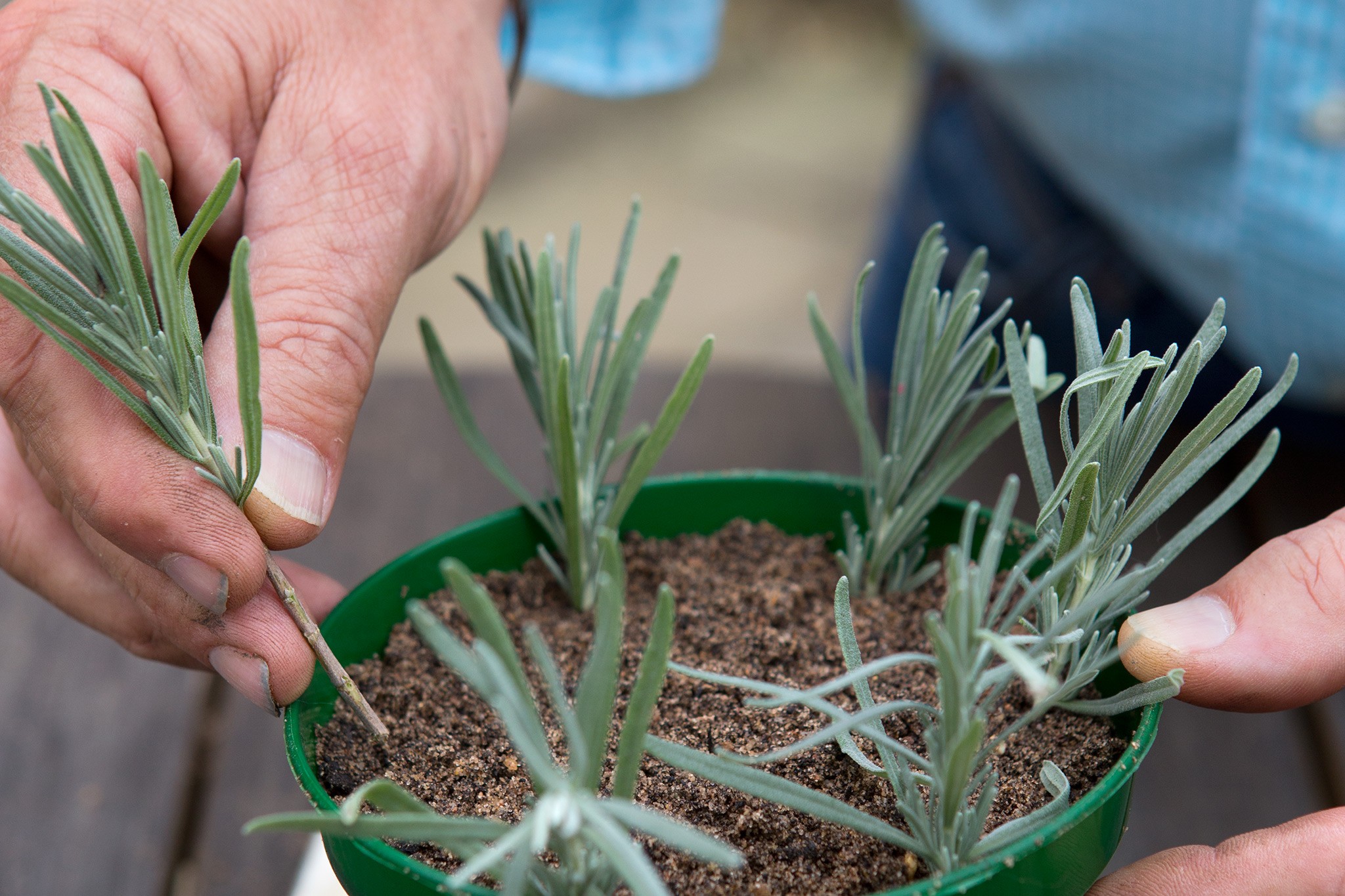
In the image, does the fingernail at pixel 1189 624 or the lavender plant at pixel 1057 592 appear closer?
the lavender plant at pixel 1057 592

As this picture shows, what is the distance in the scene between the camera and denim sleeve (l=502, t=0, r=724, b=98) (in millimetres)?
1254

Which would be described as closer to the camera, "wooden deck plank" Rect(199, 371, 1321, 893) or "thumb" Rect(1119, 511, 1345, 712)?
"thumb" Rect(1119, 511, 1345, 712)

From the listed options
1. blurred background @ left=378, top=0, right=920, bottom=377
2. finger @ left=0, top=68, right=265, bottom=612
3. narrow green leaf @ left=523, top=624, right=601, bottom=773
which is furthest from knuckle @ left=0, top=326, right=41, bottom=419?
blurred background @ left=378, top=0, right=920, bottom=377

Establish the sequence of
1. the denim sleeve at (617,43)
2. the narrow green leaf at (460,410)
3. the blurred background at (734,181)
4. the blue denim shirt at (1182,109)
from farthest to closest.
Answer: the blurred background at (734,181)
the denim sleeve at (617,43)
the blue denim shirt at (1182,109)
the narrow green leaf at (460,410)

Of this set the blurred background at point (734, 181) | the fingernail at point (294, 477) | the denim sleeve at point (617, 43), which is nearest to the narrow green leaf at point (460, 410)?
the fingernail at point (294, 477)

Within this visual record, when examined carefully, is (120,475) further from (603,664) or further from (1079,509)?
(1079,509)

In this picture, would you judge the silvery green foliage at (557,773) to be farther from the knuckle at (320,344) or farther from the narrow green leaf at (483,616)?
the knuckle at (320,344)

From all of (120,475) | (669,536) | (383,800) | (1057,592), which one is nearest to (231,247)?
(120,475)

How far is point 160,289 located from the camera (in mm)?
436

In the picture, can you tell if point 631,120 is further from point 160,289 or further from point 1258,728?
point 160,289

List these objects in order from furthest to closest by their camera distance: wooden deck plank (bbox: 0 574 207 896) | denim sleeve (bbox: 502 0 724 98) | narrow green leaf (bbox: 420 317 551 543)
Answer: denim sleeve (bbox: 502 0 724 98) → wooden deck plank (bbox: 0 574 207 896) → narrow green leaf (bbox: 420 317 551 543)

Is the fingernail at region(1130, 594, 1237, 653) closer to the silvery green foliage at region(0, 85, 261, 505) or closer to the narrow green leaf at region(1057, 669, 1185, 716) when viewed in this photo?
the narrow green leaf at region(1057, 669, 1185, 716)

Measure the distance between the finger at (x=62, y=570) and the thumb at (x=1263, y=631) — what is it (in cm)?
60

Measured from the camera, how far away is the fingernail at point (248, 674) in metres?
0.52
